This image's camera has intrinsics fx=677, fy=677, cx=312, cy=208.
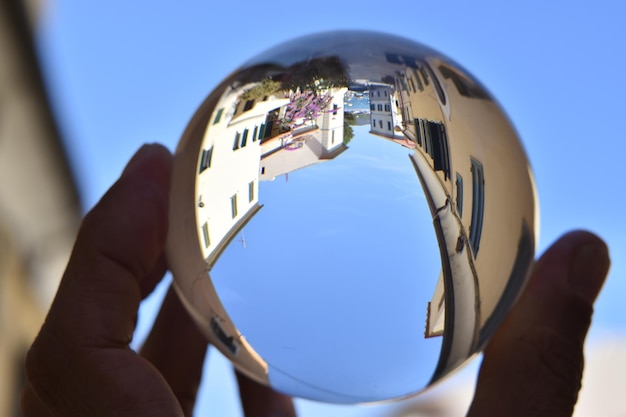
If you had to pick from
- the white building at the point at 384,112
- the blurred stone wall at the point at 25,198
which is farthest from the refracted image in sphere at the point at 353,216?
the blurred stone wall at the point at 25,198

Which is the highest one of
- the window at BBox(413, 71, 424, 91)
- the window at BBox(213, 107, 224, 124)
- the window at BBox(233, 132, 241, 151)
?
the window at BBox(413, 71, 424, 91)

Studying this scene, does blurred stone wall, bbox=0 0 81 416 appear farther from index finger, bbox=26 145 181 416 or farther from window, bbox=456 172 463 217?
window, bbox=456 172 463 217

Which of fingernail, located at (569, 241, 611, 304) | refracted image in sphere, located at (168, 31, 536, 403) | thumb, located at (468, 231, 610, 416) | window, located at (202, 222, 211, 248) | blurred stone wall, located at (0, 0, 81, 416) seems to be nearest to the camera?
refracted image in sphere, located at (168, 31, 536, 403)

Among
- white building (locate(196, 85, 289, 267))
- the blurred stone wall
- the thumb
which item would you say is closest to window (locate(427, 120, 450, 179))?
white building (locate(196, 85, 289, 267))

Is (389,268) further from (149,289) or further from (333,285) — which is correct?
(149,289)

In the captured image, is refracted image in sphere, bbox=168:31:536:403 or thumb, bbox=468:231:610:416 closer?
refracted image in sphere, bbox=168:31:536:403

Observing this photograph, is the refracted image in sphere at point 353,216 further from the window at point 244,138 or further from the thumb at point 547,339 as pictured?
the thumb at point 547,339

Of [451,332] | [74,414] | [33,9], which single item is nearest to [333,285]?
[451,332]
